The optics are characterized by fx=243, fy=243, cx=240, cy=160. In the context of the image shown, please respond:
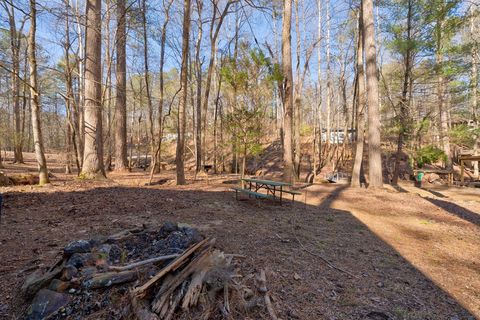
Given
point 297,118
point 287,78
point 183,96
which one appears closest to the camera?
point 183,96

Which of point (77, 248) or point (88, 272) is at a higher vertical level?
point (77, 248)

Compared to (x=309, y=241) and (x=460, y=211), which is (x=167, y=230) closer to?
(x=309, y=241)

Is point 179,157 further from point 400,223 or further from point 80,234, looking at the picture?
point 400,223

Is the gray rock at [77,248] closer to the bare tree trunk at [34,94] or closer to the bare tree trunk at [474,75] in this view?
the bare tree trunk at [34,94]

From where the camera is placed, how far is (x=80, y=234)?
11.9 feet

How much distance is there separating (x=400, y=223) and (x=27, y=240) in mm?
7083

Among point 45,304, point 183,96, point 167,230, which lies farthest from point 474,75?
point 45,304

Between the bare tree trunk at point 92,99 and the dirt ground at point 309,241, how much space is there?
0.81m

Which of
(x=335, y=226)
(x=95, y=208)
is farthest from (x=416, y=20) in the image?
(x=95, y=208)

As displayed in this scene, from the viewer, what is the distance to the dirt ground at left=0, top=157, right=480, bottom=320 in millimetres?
Result: 2441

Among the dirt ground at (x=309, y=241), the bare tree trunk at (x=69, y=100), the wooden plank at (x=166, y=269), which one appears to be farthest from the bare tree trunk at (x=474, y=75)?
the bare tree trunk at (x=69, y=100)

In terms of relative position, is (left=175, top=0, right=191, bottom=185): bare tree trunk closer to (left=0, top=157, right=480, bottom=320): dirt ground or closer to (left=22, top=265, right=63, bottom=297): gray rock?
(left=0, top=157, right=480, bottom=320): dirt ground

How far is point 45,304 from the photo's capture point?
6.11 feet

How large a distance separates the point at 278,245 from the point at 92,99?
750 cm
